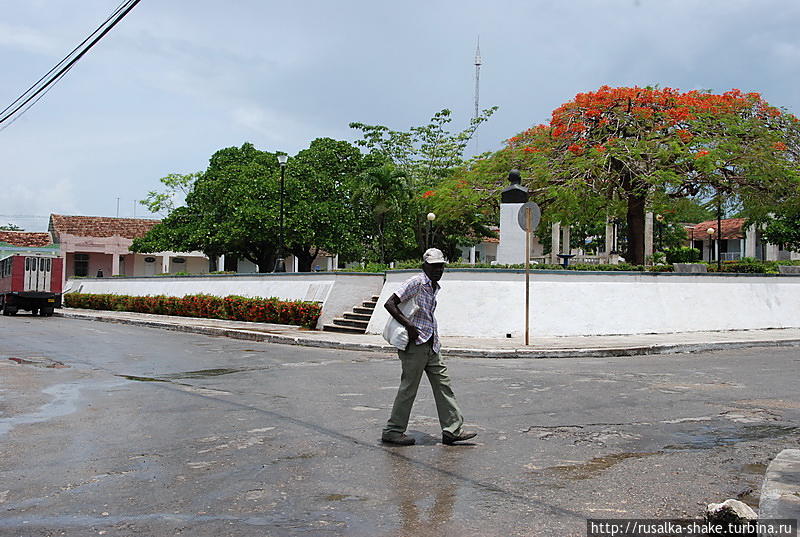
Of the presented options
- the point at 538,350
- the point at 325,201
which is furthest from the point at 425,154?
the point at 538,350

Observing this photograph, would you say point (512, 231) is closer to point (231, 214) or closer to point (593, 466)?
point (593, 466)

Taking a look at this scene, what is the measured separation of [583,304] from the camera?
17984 mm

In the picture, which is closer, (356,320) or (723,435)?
(723,435)

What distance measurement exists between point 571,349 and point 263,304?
11988 millimetres

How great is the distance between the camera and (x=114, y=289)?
129 ft

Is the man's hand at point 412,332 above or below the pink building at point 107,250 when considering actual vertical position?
below

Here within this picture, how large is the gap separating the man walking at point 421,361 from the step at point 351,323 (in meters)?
12.9

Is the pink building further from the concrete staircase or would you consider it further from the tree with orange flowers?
the tree with orange flowers

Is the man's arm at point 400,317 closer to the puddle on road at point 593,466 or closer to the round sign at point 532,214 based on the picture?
the puddle on road at point 593,466

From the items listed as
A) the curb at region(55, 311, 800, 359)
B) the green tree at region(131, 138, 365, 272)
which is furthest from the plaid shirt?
the green tree at region(131, 138, 365, 272)

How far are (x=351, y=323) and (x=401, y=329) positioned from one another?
44.9 ft

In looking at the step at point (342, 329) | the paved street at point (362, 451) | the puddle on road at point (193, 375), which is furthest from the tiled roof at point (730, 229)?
the puddle on road at point (193, 375)

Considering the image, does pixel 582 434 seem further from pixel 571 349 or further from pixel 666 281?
pixel 666 281

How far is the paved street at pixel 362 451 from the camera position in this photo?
4.67 m
